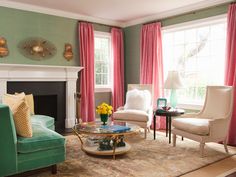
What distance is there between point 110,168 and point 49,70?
2.88 m

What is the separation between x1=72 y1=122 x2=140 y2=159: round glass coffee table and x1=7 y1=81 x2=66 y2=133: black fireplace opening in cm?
178

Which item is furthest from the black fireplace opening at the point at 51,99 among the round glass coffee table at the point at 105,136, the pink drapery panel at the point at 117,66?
the round glass coffee table at the point at 105,136

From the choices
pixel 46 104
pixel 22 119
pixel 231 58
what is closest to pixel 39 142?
pixel 22 119

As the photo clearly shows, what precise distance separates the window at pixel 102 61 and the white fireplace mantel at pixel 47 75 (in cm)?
75

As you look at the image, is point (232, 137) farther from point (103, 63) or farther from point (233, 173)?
point (103, 63)

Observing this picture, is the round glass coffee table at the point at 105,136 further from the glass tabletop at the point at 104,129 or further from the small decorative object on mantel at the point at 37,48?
the small decorative object on mantel at the point at 37,48

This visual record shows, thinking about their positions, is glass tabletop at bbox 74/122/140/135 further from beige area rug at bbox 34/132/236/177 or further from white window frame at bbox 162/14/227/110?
white window frame at bbox 162/14/227/110

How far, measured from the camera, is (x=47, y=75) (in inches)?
204

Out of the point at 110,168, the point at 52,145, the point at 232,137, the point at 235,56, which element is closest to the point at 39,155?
the point at 52,145

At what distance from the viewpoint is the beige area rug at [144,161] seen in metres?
2.89

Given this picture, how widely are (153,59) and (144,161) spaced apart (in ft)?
9.45

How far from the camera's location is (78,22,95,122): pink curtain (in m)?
5.67

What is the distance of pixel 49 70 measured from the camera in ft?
17.0

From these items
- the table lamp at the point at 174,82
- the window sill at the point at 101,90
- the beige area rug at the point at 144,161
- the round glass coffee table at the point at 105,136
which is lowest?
the beige area rug at the point at 144,161
